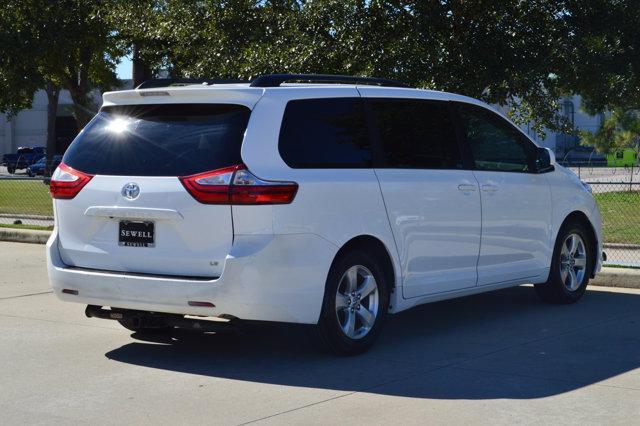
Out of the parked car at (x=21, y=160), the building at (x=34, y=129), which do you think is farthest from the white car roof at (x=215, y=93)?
the building at (x=34, y=129)

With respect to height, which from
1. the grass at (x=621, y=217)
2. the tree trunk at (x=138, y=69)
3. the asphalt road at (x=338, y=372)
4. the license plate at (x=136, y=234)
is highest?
the tree trunk at (x=138, y=69)

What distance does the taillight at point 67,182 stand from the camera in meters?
7.48

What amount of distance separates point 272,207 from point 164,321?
1.28m

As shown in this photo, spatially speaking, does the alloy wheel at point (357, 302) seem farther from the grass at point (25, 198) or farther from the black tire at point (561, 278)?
the grass at point (25, 198)

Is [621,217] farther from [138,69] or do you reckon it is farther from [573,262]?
[138,69]

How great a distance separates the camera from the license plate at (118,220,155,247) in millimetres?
7105

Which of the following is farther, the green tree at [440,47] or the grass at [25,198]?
the grass at [25,198]

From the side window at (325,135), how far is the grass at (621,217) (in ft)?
27.4

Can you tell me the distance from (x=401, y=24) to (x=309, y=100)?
24.4 ft

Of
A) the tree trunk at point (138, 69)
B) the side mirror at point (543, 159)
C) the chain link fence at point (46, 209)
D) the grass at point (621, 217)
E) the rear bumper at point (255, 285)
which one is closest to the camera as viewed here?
the rear bumper at point (255, 285)

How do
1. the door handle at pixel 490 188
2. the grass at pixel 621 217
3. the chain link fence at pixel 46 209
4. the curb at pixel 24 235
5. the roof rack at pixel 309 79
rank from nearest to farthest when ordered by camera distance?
1. the roof rack at pixel 309 79
2. the door handle at pixel 490 188
3. the grass at pixel 621 217
4. the curb at pixel 24 235
5. the chain link fence at pixel 46 209

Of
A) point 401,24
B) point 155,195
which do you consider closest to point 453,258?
point 155,195

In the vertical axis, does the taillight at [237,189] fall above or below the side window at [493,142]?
below

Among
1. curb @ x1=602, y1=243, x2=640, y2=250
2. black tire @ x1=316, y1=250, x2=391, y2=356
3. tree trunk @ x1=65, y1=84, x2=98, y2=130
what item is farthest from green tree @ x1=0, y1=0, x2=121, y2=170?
black tire @ x1=316, y1=250, x2=391, y2=356
